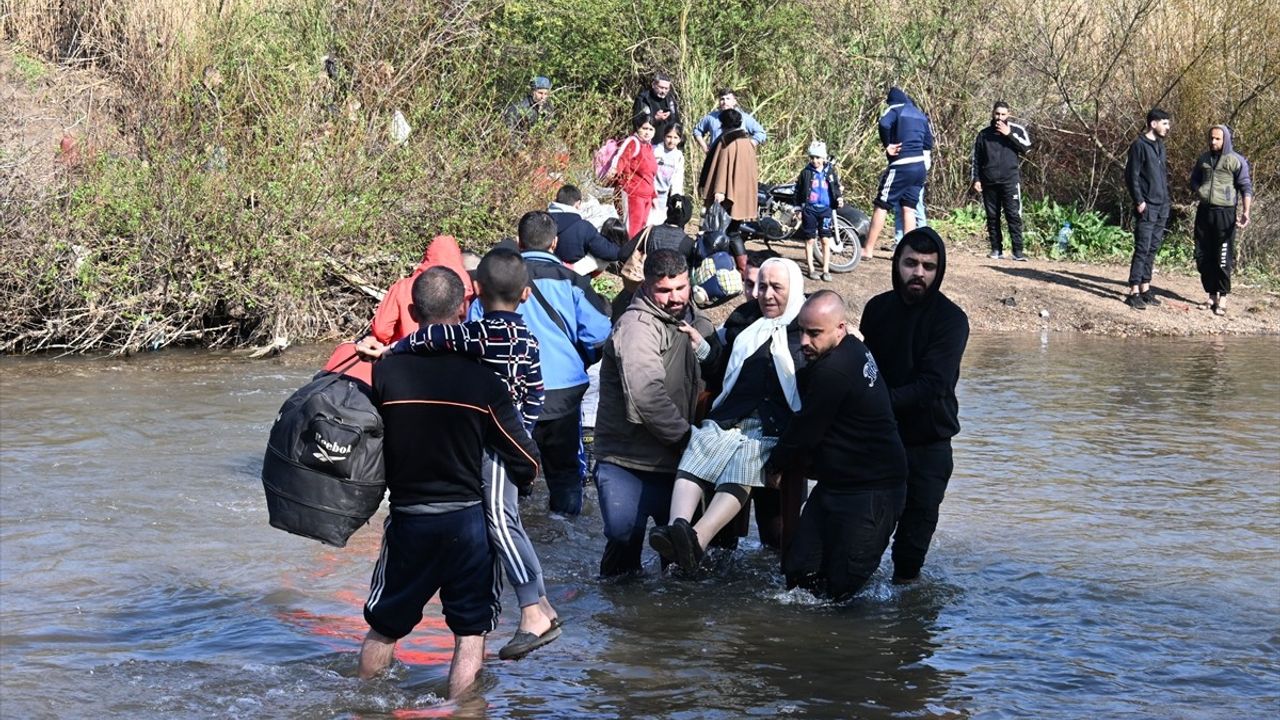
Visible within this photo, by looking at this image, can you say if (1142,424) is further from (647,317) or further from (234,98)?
(234,98)

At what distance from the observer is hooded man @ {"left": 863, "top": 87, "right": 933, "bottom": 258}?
17.0 m

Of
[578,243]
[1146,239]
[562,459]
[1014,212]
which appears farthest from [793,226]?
[562,459]

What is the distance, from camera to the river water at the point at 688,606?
600 cm

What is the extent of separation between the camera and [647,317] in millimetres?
6895

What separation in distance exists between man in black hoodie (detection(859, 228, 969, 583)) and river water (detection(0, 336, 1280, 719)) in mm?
674

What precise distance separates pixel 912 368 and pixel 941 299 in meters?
0.37

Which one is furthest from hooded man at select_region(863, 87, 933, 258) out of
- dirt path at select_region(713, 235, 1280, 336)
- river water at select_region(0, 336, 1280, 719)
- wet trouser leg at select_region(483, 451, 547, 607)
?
wet trouser leg at select_region(483, 451, 547, 607)

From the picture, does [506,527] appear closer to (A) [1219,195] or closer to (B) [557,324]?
(B) [557,324]

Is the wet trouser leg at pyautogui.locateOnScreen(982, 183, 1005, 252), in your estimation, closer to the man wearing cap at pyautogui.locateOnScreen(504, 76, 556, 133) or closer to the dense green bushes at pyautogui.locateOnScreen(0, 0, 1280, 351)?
the dense green bushes at pyautogui.locateOnScreen(0, 0, 1280, 351)

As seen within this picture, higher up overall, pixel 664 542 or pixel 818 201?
pixel 818 201

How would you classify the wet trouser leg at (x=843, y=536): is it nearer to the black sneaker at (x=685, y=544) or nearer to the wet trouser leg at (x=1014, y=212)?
the black sneaker at (x=685, y=544)

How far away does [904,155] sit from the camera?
55.8 ft

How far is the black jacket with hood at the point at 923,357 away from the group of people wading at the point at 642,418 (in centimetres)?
1

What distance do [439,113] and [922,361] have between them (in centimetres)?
971
